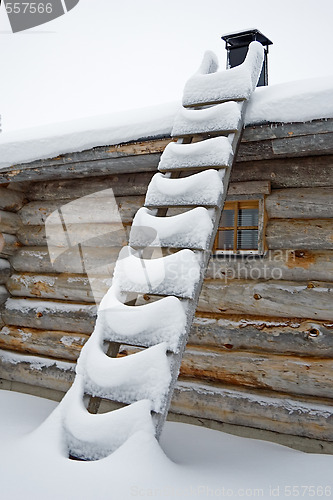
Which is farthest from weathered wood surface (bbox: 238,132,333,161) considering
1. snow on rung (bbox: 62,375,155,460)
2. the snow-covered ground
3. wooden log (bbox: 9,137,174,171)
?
the snow-covered ground

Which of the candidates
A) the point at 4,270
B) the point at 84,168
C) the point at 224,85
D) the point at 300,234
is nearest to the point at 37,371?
the point at 4,270

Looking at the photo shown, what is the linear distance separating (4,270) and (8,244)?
1.03ft

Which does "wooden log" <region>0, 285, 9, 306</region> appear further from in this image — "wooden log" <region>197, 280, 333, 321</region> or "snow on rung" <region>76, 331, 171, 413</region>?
"snow on rung" <region>76, 331, 171, 413</region>

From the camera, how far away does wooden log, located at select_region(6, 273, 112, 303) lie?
3859mm

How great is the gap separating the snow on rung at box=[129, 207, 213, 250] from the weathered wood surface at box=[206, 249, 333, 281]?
4.05ft

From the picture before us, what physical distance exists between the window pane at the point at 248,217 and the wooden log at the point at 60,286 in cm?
143

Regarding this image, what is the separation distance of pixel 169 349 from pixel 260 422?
65.5 inches

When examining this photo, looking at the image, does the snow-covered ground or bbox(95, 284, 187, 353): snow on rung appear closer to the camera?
the snow-covered ground

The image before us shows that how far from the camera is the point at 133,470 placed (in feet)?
5.16

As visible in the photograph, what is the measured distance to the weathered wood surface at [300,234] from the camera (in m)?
3.04

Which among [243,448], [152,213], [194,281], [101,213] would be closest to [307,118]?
[152,213]

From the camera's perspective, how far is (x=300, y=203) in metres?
3.10

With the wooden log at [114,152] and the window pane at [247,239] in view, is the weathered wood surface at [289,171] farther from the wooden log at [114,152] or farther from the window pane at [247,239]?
the wooden log at [114,152]

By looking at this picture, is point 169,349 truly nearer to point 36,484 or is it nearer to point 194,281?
point 194,281
